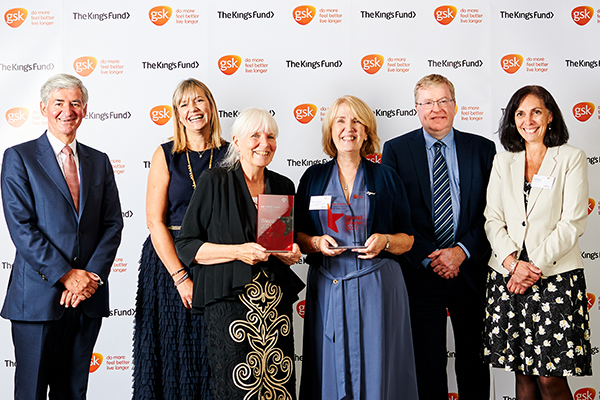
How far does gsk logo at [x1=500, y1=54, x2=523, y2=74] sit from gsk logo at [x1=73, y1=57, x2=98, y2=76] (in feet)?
9.67

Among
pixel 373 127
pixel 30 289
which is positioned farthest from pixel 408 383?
pixel 30 289

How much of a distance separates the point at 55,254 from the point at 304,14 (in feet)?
7.59

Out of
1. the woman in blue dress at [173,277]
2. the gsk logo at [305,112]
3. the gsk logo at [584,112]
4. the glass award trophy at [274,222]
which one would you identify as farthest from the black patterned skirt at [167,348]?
the gsk logo at [584,112]

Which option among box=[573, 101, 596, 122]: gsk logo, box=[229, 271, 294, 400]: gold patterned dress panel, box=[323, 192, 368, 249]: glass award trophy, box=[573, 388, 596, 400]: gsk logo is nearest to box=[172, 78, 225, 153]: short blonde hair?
box=[323, 192, 368, 249]: glass award trophy

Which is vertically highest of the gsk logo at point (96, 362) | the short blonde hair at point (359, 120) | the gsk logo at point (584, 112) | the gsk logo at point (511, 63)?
the gsk logo at point (511, 63)

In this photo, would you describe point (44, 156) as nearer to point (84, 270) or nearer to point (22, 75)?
point (84, 270)

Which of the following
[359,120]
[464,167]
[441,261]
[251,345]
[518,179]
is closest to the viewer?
[251,345]

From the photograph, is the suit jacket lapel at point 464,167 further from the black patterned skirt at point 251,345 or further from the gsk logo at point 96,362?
the gsk logo at point 96,362

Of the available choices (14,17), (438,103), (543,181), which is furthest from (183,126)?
(543,181)

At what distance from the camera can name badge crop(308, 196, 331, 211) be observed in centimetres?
231

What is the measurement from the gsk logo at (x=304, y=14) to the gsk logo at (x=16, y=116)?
6.74 ft

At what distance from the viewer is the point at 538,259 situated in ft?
8.29

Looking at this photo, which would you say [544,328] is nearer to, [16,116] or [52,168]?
[52,168]

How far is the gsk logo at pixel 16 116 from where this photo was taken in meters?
3.54
